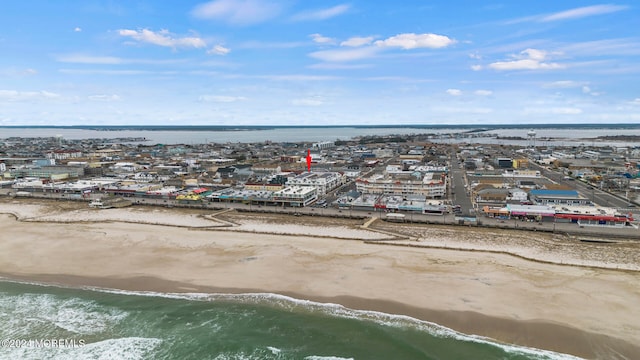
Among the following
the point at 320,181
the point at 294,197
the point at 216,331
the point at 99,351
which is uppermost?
the point at 320,181

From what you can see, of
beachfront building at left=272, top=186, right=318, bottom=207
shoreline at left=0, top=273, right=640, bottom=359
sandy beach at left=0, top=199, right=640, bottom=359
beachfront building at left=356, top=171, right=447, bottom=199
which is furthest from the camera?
beachfront building at left=356, top=171, right=447, bottom=199

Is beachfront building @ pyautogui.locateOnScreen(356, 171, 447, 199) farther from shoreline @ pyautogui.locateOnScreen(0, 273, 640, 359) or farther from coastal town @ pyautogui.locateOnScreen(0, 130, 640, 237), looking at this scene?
shoreline @ pyautogui.locateOnScreen(0, 273, 640, 359)

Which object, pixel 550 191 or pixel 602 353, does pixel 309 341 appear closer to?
pixel 602 353

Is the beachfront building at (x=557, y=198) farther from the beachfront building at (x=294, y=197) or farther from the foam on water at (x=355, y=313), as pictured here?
the foam on water at (x=355, y=313)

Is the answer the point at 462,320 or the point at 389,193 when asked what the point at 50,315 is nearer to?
the point at 462,320

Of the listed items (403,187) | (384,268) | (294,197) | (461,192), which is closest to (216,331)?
(384,268)

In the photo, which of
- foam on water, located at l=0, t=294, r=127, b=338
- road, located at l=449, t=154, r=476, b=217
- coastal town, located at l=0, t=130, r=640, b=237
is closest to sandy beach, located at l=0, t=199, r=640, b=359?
foam on water, located at l=0, t=294, r=127, b=338

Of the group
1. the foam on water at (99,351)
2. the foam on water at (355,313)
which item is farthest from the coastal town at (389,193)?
the foam on water at (99,351)
